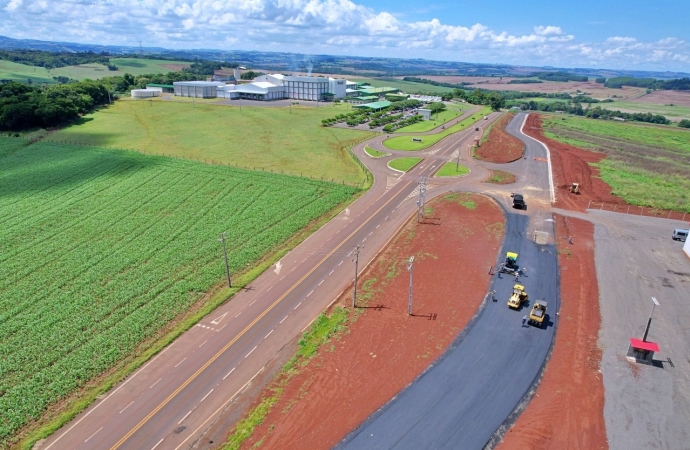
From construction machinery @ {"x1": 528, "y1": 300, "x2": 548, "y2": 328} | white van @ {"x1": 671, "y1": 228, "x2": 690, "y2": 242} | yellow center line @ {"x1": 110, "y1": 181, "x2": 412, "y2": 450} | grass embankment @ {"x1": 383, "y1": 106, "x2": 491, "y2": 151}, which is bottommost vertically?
yellow center line @ {"x1": 110, "y1": 181, "x2": 412, "y2": 450}

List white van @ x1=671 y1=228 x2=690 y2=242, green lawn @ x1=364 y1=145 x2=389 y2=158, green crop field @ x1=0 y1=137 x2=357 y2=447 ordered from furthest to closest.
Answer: green lawn @ x1=364 y1=145 x2=389 y2=158, white van @ x1=671 y1=228 x2=690 y2=242, green crop field @ x1=0 y1=137 x2=357 y2=447

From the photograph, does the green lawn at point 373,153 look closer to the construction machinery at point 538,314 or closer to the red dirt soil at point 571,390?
the red dirt soil at point 571,390

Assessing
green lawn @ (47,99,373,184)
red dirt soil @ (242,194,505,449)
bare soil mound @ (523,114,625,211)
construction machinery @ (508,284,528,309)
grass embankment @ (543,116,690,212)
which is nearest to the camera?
red dirt soil @ (242,194,505,449)

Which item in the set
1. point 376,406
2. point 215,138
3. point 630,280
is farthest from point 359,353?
point 215,138

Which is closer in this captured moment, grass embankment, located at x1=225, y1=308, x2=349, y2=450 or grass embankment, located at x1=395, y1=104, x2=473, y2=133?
grass embankment, located at x1=225, y1=308, x2=349, y2=450

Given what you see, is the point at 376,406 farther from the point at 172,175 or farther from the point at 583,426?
the point at 172,175

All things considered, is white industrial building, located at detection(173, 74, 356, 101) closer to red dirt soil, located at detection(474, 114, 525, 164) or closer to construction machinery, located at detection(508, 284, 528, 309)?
red dirt soil, located at detection(474, 114, 525, 164)

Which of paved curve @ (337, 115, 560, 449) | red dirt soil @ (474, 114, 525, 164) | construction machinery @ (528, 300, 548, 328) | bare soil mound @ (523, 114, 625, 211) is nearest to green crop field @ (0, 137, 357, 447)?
paved curve @ (337, 115, 560, 449)
